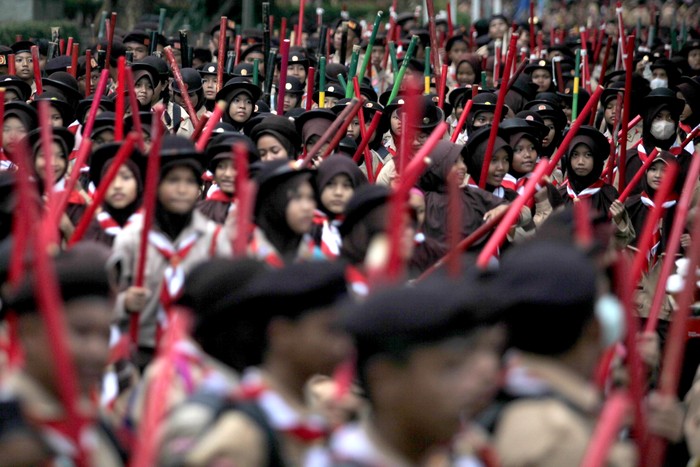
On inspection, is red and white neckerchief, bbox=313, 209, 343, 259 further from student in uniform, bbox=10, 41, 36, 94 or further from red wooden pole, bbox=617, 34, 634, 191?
student in uniform, bbox=10, 41, 36, 94

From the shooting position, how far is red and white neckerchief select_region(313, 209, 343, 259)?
23.5ft

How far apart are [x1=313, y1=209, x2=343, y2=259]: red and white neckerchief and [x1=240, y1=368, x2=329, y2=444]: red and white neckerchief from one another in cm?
302

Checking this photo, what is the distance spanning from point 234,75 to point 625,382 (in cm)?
761

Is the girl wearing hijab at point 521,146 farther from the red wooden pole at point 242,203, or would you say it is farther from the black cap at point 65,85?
the red wooden pole at point 242,203

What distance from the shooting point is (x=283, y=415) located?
3.93 meters

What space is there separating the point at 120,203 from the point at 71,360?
11.0 ft

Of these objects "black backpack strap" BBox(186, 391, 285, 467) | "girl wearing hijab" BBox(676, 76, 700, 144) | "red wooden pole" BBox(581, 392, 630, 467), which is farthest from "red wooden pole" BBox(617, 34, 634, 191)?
"red wooden pole" BBox(581, 392, 630, 467)

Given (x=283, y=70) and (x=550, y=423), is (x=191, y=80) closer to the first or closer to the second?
(x=283, y=70)

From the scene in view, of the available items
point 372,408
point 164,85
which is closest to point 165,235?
point 372,408

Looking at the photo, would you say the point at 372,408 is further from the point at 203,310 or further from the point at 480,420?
the point at 203,310

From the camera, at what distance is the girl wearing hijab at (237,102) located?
11164 mm

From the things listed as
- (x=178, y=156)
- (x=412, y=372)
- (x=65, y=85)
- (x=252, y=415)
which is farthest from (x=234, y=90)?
(x=412, y=372)

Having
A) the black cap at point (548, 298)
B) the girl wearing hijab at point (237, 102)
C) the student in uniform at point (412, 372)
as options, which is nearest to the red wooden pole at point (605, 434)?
the student in uniform at point (412, 372)

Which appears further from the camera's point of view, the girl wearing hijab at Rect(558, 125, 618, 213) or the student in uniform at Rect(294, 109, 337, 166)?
the girl wearing hijab at Rect(558, 125, 618, 213)
